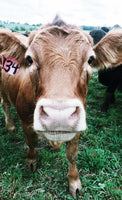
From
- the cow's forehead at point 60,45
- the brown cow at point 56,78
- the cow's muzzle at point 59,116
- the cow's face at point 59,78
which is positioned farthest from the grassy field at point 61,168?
the cow's forehead at point 60,45

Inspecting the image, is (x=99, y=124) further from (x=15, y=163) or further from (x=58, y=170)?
(x=15, y=163)

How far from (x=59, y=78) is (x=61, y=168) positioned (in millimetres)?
2043

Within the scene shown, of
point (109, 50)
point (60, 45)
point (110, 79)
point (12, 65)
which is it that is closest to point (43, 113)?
point (60, 45)

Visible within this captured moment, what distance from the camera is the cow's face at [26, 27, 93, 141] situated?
150 centimetres

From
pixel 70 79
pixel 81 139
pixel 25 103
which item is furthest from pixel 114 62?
pixel 81 139

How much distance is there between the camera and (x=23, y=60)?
8.39 ft

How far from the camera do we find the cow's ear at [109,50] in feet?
8.17

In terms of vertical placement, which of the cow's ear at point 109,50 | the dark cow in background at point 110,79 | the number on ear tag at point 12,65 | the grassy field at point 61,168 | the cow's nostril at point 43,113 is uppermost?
the cow's ear at point 109,50

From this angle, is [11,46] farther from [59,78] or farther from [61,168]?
[61,168]

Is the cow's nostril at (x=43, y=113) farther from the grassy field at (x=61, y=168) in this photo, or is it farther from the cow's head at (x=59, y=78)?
the grassy field at (x=61, y=168)

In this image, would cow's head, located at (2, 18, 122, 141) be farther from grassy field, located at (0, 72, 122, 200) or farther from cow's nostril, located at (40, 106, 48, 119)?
grassy field, located at (0, 72, 122, 200)

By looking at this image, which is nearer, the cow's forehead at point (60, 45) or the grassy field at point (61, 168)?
the cow's forehead at point (60, 45)

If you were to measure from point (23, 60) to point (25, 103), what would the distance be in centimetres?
62

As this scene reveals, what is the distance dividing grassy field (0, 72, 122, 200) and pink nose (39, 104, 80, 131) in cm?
163
